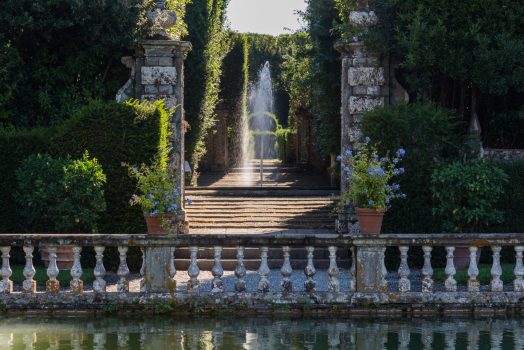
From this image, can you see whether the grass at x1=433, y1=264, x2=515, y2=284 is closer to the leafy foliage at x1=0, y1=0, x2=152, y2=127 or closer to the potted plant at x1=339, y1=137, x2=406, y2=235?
the potted plant at x1=339, y1=137, x2=406, y2=235

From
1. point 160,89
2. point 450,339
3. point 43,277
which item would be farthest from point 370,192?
point 160,89

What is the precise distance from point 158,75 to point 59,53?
1888mm

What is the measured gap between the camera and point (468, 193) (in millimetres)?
13609

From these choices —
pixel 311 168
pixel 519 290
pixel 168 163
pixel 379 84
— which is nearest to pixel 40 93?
pixel 168 163

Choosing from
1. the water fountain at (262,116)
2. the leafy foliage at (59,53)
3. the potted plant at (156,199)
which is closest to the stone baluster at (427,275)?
the potted plant at (156,199)

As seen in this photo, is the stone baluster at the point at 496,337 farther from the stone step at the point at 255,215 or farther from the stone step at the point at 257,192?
the stone step at the point at 257,192

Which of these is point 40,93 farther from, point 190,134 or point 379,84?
point 190,134

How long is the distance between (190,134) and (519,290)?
43.4ft

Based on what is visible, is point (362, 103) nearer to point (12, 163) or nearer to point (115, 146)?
point (115, 146)

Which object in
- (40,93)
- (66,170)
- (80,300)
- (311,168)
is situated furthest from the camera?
(311,168)

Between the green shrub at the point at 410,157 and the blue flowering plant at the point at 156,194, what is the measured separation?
3.41m

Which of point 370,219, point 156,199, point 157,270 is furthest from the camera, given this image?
point 156,199

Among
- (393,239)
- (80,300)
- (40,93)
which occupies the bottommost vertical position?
(80,300)

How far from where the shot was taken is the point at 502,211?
13.9 metres
